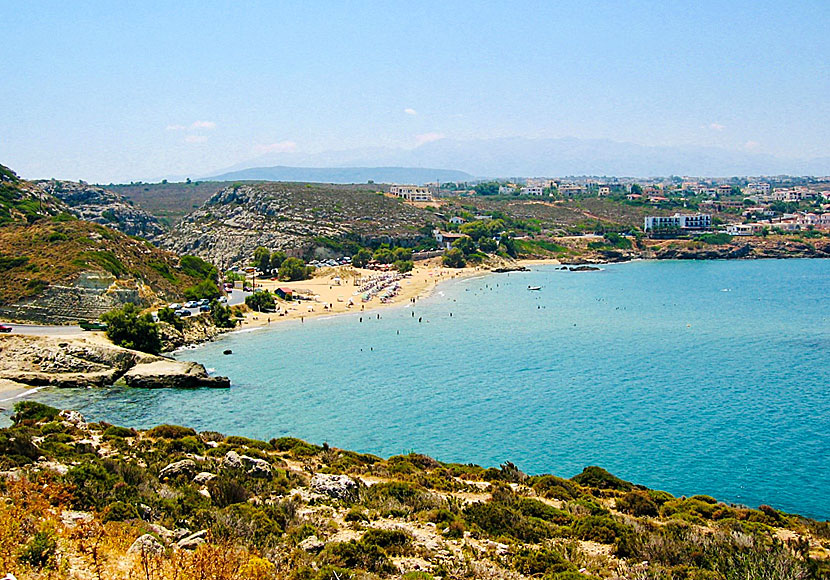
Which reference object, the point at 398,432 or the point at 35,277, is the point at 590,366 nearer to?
the point at 398,432

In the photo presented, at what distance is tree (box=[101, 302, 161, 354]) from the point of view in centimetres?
4069

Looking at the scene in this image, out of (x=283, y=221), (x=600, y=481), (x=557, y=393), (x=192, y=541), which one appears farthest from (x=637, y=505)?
(x=283, y=221)

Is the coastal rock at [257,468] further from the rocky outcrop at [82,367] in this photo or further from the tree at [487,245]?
the tree at [487,245]

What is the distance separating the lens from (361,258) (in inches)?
3597

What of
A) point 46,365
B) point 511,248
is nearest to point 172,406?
point 46,365

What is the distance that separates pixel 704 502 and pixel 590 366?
892 inches

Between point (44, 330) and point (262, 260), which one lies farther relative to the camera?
point (262, 260)

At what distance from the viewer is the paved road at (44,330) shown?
4032 cm

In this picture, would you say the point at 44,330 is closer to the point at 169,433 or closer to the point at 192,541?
the point at 169,433

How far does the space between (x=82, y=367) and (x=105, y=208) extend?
81555 millimetres

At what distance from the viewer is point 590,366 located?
132 feet

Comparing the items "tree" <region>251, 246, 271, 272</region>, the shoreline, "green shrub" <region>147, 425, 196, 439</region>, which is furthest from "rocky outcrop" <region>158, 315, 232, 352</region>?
"tree" <region>251, 246, 271, 272</region>

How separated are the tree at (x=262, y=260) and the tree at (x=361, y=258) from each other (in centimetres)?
1203

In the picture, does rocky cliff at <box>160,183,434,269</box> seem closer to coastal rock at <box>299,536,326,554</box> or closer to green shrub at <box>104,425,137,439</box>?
green shrub at <box>104,425,137,439</box>
